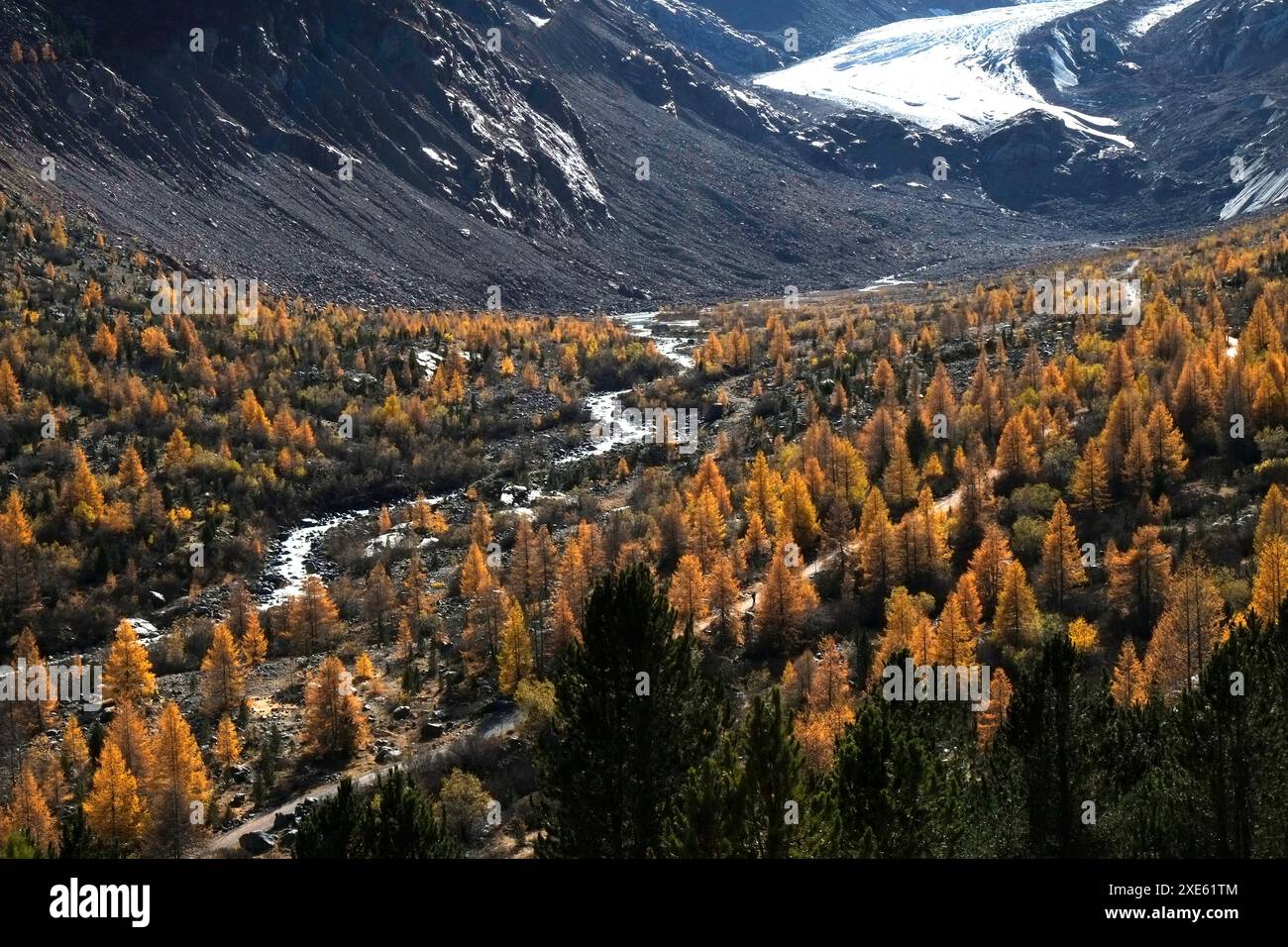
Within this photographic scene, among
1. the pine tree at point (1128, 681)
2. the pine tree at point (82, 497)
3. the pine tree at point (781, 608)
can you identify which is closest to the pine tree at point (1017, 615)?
the pine tree at point (1128, 681)

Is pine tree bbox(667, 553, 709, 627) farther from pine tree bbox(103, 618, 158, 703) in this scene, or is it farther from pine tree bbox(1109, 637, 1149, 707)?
pine tree bbox(103, 618, 158, 703)

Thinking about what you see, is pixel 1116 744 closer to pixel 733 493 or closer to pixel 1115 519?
pixel 1115 519

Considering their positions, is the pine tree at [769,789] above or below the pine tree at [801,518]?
below

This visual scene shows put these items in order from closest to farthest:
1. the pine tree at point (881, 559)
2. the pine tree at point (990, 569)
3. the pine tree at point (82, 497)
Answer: the pine tree at point (990, 569), the pine tree at point (881, 559), the pine tree at point (82, 497)

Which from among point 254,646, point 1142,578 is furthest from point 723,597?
point 254,646

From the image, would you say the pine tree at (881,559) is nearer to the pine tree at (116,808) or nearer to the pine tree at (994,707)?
the pine tree at (994,707)

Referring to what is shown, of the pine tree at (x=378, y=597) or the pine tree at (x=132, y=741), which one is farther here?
the pine tree at (x=378, y=597)

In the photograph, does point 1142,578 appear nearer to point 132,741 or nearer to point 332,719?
point 332,719

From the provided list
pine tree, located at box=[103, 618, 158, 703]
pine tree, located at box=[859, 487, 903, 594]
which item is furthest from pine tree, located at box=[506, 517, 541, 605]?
pine tree, located at box=[103, 618, 158, 703]
